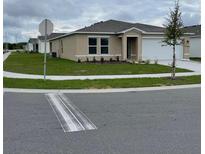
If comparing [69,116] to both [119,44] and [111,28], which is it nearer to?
[119,44]

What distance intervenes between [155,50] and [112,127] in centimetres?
2608

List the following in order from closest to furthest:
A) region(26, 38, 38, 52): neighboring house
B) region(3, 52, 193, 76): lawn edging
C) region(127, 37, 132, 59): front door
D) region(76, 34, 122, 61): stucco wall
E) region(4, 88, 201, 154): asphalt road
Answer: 1. region(4, 88, 201, 154): asphalt road
2. region(3, 52, 193, 76): lawn edging
3. region(76, 34, 122, 61): stucco wall
4. region(127, 37, 132, 59): front door
5. region(26, 38, 38, 52): neighboring house

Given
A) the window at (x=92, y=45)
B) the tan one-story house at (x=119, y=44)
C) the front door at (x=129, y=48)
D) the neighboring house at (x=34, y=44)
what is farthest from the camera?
the neighboring house at (x=34, y=44)

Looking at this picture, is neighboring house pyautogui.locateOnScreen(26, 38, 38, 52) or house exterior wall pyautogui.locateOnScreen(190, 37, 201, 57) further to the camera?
neighboring house pyautogui.locateOnScreen(26, 38, 38, 52)

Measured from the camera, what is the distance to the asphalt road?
17.1 ft

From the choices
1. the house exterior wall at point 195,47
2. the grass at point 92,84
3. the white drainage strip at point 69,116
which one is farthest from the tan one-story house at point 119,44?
the white drainage strip at point 69,116

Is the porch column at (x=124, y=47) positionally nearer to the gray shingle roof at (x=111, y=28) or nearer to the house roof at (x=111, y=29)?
the house roof at (x=111, y=29)

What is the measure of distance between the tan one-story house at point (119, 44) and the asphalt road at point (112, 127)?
19.8m

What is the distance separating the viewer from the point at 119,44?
31.2m

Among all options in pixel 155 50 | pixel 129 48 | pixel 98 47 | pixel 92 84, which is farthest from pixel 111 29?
pixel 92 84

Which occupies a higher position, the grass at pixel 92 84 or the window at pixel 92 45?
the window at pixel 92 45

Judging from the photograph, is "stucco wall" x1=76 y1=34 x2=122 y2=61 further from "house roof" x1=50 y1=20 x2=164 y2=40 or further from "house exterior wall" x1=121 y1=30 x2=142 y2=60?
"house exterior wall" x1=121 y1=30 x2=142 y2=60

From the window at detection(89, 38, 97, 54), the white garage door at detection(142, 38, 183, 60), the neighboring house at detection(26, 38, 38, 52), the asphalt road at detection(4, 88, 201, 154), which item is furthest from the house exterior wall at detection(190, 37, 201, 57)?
the neighboring house at detection(26, 38, 38, 52)

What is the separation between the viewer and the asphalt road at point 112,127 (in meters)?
5.22
